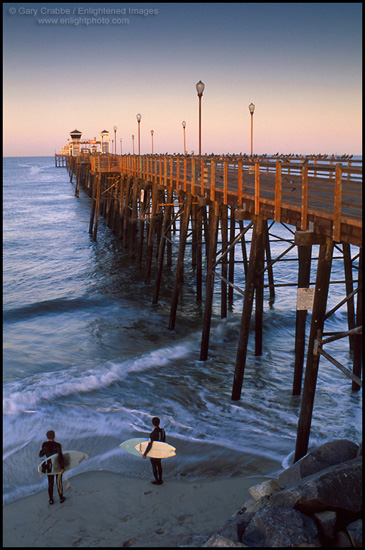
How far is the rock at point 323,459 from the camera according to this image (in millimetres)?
5480

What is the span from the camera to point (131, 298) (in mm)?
17453

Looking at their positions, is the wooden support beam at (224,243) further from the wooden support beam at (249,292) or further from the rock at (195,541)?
the rock at (195,541)

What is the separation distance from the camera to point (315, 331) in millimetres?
6633

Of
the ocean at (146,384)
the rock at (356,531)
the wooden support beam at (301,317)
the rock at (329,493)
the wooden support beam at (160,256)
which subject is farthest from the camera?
the wooden support beam at (160,256)

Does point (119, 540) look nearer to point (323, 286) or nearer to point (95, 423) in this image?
point (95, 423)

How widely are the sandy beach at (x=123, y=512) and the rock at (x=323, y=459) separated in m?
0.86

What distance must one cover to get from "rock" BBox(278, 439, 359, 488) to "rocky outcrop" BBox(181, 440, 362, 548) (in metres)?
0.33

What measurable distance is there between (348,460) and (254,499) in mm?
1202

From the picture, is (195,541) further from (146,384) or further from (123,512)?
(146,384)

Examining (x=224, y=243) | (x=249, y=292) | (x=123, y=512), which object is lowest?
(x=123, y=512)

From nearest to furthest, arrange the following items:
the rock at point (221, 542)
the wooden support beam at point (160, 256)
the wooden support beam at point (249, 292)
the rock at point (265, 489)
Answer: the rock at point (221, 542), the rock at point (265, 489), the wooden support beam at point (249, 292), the wooden support beam at point (160, 256)

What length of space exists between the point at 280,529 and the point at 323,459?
4.27ft

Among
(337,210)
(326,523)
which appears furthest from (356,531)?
(337,210)

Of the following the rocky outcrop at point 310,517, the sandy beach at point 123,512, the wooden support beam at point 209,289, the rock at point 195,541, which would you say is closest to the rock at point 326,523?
the rocky outcrop at point 310,517
